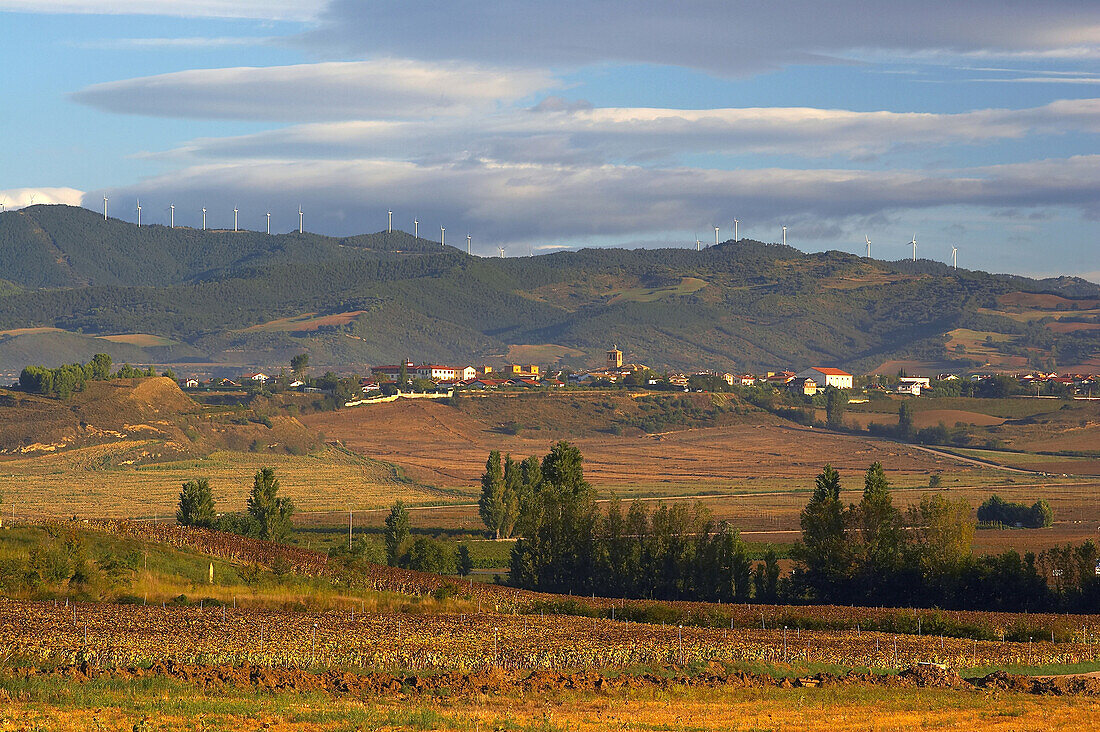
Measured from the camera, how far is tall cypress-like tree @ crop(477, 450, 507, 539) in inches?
4508

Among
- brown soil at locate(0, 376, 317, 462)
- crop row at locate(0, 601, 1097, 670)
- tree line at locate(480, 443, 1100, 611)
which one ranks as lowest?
crop row at locate(0, 601, 1097, 670)

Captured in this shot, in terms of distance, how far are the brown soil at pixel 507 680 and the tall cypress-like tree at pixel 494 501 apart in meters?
71.2

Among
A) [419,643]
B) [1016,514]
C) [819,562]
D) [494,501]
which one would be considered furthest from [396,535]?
[1016,514]

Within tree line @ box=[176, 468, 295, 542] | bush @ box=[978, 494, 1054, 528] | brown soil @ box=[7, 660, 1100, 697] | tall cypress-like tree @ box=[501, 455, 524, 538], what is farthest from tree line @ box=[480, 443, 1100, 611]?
bush @ box=[978, 494, 1054, 528]

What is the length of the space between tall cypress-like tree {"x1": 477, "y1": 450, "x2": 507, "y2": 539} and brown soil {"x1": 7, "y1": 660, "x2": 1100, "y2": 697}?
2802 inches

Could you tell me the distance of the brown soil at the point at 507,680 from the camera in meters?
38.8

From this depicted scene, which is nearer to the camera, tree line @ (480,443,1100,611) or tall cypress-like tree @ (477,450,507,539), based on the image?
tree line @ (480,443,1100,611)

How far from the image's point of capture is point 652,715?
36.6 metres

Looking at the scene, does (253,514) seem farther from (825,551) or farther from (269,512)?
(825,551)

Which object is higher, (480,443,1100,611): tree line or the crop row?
(480,443,1100,611): tree line

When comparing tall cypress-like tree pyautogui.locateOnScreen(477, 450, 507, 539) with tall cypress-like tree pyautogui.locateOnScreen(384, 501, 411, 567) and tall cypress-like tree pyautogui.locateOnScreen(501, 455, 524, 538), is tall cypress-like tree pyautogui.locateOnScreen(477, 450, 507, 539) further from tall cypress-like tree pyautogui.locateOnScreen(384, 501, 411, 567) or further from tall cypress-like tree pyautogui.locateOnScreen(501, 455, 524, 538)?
tall cypress-like tree pyautogui.locateOnScreen(384, 501, 411, 567)

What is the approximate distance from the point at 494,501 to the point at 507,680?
74.1 metres

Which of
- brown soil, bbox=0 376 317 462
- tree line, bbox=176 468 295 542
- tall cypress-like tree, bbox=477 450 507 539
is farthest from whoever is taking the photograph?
brown soil, bbox=0 376 317 462

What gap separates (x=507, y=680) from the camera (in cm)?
4084
